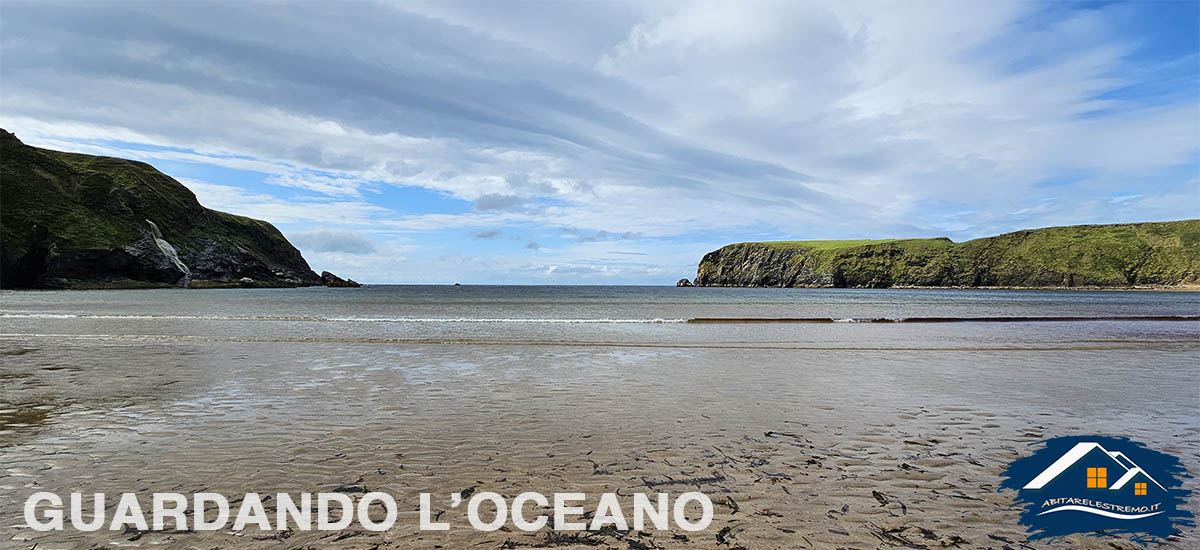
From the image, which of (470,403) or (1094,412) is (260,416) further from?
(1094,412)

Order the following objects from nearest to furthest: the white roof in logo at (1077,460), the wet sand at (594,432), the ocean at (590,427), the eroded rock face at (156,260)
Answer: the wet sand at (594,432) → the ocean at (590,427) → the white roof in logo at (1077,460) → the eroded rock face at (156,260)

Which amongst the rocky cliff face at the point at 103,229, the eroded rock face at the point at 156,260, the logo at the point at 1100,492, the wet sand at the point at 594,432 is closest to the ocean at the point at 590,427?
the wet sand at the point at 594,432

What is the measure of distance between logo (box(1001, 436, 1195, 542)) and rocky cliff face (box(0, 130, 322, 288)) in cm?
15707

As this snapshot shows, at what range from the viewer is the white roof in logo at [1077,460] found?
6.82 m

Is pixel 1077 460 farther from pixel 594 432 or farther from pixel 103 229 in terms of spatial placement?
pixel 103 229

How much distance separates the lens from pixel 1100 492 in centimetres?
633

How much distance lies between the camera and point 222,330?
31.9m

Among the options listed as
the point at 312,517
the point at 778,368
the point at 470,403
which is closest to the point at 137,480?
the point at 312,517

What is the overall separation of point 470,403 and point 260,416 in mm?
4201

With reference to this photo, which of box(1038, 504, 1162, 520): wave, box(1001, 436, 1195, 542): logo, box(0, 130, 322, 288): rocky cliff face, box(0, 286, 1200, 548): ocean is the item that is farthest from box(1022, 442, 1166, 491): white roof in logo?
box(0, 130, 322, 288): rocky cliff face

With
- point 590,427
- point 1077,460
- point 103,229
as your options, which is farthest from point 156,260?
point 1077,460

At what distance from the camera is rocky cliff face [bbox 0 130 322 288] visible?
4353 inches

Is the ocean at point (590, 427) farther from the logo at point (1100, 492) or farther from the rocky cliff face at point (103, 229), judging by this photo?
the rocky cliff face at point (103, 229)

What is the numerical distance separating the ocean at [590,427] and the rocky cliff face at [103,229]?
127172 mm
